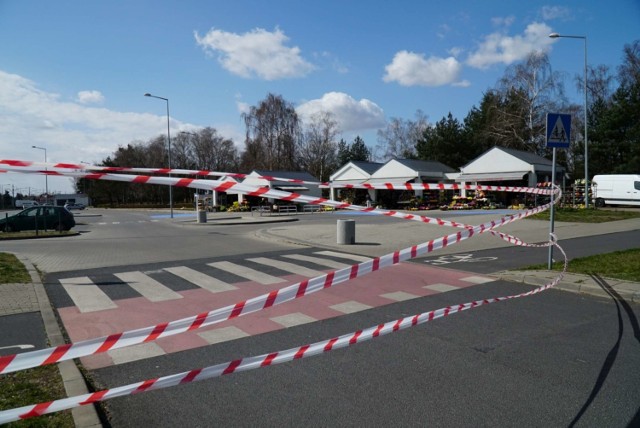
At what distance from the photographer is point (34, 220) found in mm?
22500

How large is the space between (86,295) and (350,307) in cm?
463

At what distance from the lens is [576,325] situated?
18.4 feet

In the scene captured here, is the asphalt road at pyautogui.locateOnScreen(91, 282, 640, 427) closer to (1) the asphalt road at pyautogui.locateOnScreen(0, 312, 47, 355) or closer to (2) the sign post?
(1) the asphalt road at pyautogui.locateOnScreen(0, 312, 47, 355)

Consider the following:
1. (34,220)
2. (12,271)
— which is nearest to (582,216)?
(12,271)

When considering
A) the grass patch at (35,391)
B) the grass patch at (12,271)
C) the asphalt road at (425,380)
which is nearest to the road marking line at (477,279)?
the asphalt road at (425,380)

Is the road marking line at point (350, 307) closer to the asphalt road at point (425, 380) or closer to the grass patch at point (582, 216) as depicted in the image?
the asphalt road at point (425, 380)

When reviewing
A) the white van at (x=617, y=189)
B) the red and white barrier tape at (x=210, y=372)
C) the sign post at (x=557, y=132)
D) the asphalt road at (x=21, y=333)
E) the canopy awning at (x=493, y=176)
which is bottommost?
the asphalt road at (x=21, y=333)

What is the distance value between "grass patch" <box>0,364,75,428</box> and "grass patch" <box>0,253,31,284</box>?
5.42m

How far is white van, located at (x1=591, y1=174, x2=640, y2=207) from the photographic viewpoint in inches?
1329

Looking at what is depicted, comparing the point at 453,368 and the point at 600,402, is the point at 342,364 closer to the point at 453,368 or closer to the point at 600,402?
the point at 453,368

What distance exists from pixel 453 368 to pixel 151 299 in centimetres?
513

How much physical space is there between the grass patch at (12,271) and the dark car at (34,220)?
1243 centimetres

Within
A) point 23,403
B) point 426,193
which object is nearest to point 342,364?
point 23,403

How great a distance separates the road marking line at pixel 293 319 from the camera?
5852mm
